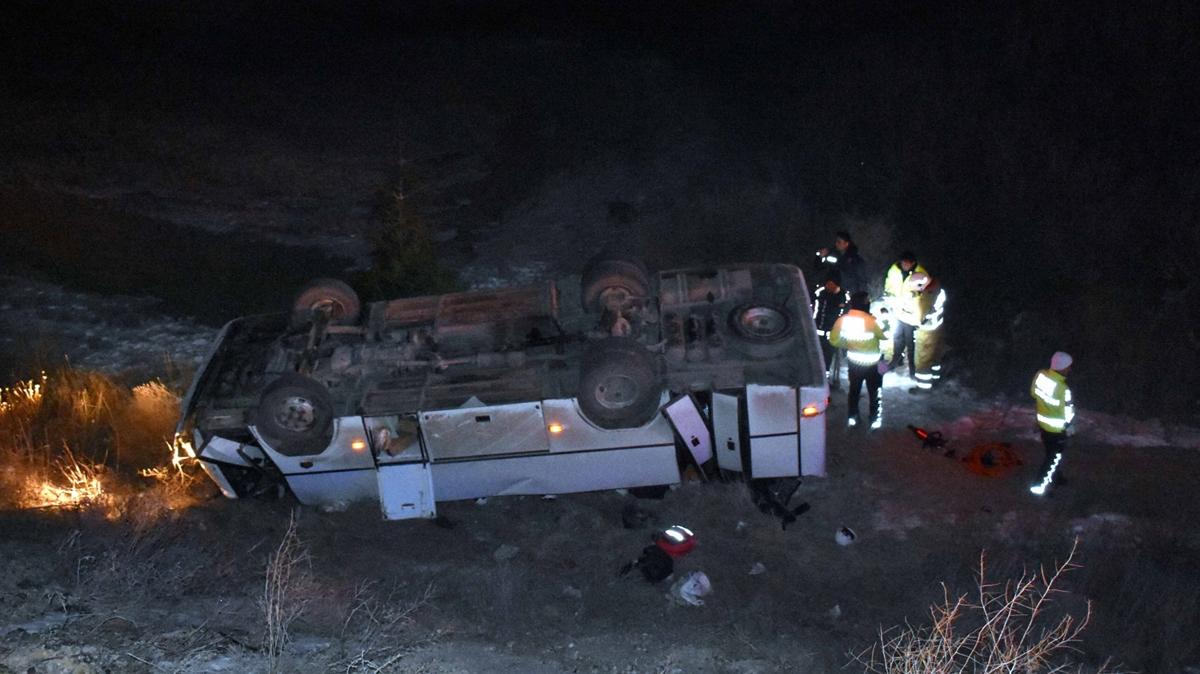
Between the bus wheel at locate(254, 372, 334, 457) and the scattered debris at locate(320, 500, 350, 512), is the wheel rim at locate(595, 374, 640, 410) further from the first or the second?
the scattered debris at locate(320, 500, 350, 512)

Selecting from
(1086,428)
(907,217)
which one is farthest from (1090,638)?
(907,217)

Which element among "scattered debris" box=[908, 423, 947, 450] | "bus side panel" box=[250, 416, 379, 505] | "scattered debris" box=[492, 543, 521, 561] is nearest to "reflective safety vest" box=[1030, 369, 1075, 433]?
"scattered debris" box=[908, 423, 947, 450]

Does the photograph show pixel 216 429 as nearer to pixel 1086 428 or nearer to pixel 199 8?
pixel 1086 428

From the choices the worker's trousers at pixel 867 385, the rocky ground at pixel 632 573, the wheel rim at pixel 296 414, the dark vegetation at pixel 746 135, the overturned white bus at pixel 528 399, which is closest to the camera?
the rocky ground at pixel 632 573

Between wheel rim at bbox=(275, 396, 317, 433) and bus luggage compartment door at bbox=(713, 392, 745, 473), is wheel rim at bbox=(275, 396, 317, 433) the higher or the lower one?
Answer: the higher one

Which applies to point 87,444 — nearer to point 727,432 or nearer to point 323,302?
point 323,302

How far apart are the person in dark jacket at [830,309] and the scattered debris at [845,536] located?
2.12 metres

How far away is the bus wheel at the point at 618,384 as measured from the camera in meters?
6.62

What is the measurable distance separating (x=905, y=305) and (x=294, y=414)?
18.4ft

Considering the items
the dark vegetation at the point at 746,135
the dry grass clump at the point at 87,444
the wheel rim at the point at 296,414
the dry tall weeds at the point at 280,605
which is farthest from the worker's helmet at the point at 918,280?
the dry grass clump at the point at 87,444

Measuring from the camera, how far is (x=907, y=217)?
39.5 ft

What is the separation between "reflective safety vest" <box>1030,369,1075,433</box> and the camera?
7.33m

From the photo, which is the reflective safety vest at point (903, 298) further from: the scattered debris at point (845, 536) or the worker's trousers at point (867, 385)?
the scattered debris at point (845, 536)

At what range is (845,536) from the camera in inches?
284
